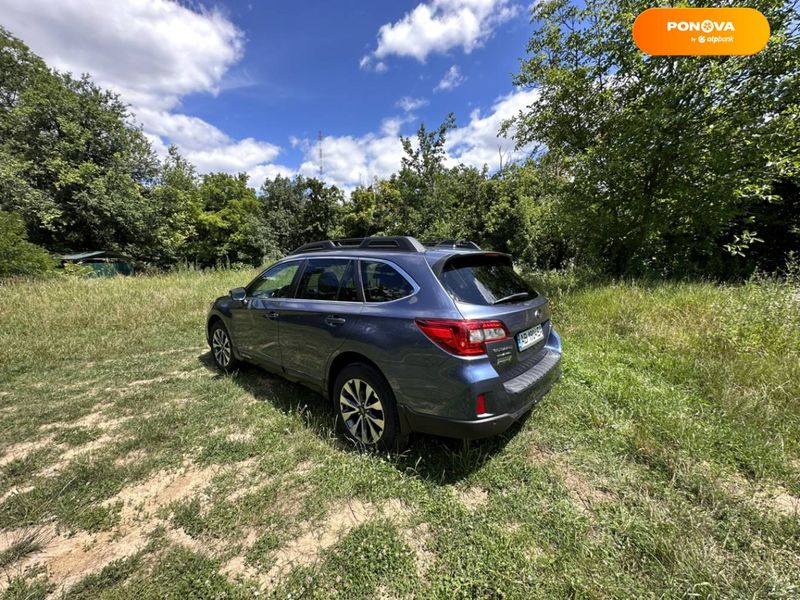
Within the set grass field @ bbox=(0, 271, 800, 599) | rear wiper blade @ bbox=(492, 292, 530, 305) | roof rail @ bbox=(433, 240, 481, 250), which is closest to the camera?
grass field @ bbox=(0, 271, 800, 599)

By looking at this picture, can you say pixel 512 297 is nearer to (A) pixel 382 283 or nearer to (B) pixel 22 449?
(A) pixel 382 283

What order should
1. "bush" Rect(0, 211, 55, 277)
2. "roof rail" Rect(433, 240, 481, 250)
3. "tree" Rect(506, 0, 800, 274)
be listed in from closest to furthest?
1. "roof rail" Rect(433, 240, 481, 250)
2. "tree" Rect(506, 0, 800, 274)
3. "bush" Rect(0, 211, 55, 277)

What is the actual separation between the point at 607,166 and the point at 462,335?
24.7 feet

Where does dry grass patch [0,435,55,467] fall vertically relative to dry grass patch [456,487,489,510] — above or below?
above

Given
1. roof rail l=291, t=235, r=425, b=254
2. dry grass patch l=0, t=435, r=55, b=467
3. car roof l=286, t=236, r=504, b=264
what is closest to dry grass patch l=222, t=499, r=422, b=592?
car roof l=286, t=236, r=504, b=264

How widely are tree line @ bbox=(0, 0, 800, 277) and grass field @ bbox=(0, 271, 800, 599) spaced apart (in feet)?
13.6

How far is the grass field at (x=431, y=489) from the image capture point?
1.73 meters

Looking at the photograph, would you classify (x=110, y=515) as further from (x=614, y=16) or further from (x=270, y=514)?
(x=614, y=16)

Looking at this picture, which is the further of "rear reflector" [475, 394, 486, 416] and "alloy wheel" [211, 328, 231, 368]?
"alloy wheel" [211, 328, 231, 368]

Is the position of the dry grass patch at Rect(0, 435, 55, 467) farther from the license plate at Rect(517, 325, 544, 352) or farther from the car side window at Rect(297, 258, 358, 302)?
the license plate at Rect(517, 325, 544, 352)

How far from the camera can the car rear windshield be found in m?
2.44

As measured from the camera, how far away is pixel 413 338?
2.36m

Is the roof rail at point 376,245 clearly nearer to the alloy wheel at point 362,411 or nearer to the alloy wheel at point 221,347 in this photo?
the alloy wheel at point 362,411

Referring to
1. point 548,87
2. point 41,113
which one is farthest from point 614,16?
point 41,113
